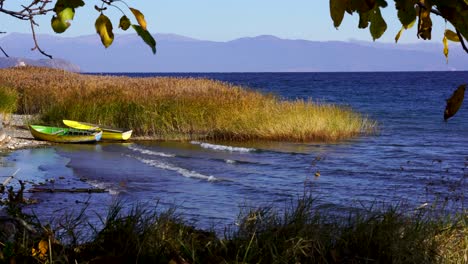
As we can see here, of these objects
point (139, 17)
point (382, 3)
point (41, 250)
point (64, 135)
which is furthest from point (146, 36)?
point (64, 135)

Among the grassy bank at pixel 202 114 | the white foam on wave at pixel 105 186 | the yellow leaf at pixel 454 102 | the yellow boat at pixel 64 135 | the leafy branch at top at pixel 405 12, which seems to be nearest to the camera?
the leafy branch at top at pixel 405 12

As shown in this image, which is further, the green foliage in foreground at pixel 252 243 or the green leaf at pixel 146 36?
the green foliage in foreground at pixel 252 243

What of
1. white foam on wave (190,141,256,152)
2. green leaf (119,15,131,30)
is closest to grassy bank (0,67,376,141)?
white foam on wave (190,141,256,152)

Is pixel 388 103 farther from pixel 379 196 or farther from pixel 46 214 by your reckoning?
pixel 46 214

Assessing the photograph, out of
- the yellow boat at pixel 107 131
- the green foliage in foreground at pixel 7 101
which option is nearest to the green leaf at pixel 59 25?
the yellow boat at pixel 107 131

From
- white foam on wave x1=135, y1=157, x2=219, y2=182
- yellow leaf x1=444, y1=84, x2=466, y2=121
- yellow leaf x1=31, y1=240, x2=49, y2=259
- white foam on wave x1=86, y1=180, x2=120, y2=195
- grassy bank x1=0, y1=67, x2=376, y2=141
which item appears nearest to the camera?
yellow leaf x1=444, y1=84, x2=466, y2=121

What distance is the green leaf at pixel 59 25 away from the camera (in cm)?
190

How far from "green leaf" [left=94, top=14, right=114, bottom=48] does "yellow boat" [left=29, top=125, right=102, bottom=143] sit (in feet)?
66.6

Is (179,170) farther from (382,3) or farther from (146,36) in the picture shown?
(382,3)

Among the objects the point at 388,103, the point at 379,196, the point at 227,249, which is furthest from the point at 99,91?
the point at 388,103

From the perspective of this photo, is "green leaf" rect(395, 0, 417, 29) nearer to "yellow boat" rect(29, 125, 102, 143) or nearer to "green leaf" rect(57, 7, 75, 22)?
"green leaf" rect(57, 7, 75, 22)

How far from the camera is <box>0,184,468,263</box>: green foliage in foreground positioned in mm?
4562

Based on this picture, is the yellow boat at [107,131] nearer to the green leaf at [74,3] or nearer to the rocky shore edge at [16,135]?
the rocky shore edge at [16,135]

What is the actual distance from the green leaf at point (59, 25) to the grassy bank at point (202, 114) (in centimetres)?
2140
